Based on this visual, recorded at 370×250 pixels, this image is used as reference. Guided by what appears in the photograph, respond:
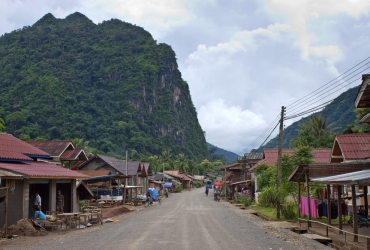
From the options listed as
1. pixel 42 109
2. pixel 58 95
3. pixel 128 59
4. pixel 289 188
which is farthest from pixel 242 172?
pixel 128 59

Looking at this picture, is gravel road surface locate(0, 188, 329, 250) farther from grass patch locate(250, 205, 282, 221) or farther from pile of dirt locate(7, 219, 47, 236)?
grass patch locate(250, 205, 282, 221)

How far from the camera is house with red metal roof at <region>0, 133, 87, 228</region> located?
1855 centimetres

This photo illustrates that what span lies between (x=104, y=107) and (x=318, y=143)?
421ft

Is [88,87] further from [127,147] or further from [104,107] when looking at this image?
[127,147]

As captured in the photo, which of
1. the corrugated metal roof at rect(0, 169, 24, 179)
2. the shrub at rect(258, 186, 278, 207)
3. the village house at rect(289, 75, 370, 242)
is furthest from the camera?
the shrub at rect(258, 186, 278, 207)

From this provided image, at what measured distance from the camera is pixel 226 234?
662 inches

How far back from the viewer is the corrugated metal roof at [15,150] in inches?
829

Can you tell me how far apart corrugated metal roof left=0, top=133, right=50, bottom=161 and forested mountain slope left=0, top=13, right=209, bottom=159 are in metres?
88.1

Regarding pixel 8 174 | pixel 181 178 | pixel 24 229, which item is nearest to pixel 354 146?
pixel 24 229

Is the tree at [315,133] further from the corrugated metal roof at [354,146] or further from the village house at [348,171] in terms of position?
the corrugated metal roof at [354,146]

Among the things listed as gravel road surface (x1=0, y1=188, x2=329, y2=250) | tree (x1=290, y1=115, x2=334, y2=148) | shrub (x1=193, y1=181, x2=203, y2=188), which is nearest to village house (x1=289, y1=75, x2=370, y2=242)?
gravel road surface (x1=0, y1=188, x2=329, y2=250)

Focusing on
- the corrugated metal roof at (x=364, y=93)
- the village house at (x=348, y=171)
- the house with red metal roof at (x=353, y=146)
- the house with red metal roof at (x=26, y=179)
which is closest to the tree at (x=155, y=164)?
the house with red metal roof at (x=26, y=179)

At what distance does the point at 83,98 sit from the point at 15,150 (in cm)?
13961

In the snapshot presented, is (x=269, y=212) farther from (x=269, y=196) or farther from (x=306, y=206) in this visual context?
(x=306, y=206)
